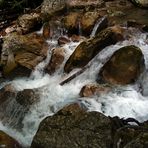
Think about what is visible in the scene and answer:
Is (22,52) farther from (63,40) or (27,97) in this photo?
(27,97)

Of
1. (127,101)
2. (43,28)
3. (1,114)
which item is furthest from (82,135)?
(43,28)

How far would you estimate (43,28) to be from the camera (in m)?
10.7

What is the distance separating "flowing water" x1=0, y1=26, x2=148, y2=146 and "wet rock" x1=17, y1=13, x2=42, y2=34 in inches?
81.9

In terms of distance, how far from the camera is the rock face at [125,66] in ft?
24.7

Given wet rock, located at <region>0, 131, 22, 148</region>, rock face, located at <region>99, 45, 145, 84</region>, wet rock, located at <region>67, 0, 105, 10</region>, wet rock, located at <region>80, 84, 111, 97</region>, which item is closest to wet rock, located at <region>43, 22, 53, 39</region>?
wet rock, located at <region>67, 0, 105, 10</region>

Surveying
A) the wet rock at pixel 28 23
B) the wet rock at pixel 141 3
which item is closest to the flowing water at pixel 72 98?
the wet rock at pixel 28 23

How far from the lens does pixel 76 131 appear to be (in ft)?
17.5

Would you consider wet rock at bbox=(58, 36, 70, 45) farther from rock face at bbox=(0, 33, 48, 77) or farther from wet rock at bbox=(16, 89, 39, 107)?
wet rock at bbox=(16, 89, 39, 107)

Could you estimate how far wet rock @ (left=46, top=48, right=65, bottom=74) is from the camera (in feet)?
29.4

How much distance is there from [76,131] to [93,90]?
2.21 m

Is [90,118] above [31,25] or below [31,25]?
above

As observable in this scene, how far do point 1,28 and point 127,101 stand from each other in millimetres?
5629

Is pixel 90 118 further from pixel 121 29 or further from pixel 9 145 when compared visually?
pixel 121 29

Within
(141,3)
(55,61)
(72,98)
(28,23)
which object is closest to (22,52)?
(55,61)
